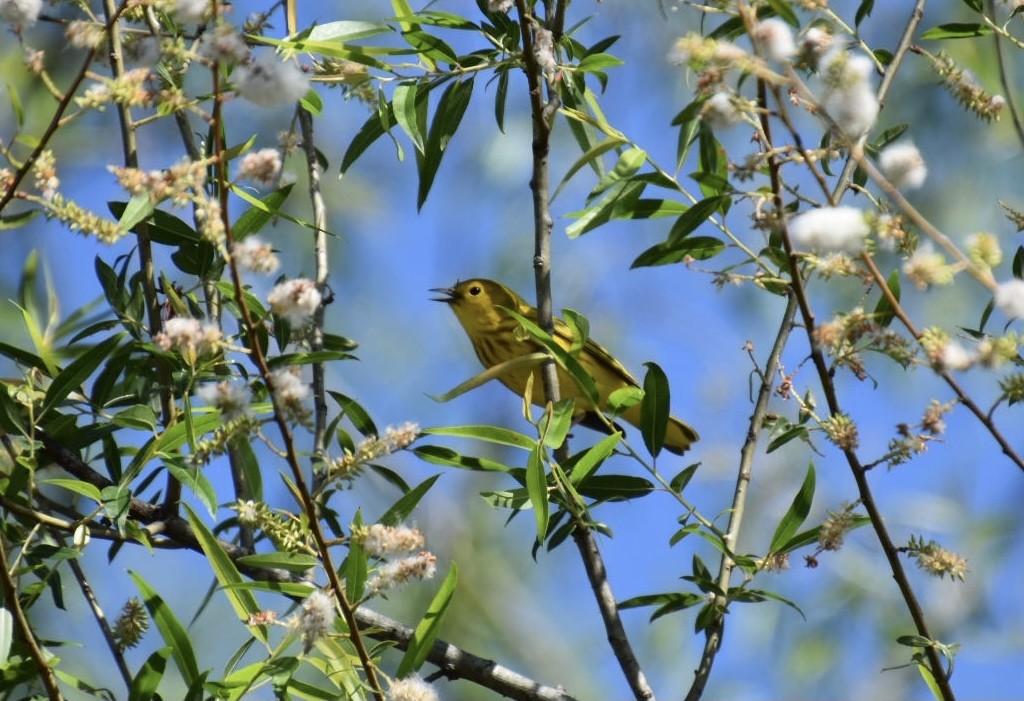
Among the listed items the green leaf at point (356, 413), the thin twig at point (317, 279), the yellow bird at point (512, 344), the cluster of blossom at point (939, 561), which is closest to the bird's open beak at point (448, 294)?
the yellow bird at point (512, 344)

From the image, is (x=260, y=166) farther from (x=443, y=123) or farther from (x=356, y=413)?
(x=443, y=123)

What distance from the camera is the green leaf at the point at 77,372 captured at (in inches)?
81.4

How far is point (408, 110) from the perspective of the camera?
2389 millimetres

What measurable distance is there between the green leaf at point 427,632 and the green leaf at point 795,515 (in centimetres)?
68

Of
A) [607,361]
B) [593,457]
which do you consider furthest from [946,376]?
[607,361]

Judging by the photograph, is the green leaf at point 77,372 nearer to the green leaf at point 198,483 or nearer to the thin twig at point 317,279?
the green leaf at point 198,483

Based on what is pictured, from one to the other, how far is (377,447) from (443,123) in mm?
1221

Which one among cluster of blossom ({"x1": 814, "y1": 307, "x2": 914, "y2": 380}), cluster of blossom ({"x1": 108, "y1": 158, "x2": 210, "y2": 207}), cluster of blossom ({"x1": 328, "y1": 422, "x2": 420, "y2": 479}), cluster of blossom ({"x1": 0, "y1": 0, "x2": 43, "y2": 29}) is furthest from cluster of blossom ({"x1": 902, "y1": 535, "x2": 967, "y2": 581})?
cluster of blossom ({"x1": 0, "y1": 0, "x2": 43, "y2": 29})

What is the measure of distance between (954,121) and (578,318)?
4.94m

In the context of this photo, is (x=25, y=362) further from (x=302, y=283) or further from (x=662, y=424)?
(x=662, y=424)

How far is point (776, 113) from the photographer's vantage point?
4.62 feet

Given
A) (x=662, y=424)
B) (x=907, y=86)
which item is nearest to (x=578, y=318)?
(x=662, y=424)

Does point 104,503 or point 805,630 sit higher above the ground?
point 805,630

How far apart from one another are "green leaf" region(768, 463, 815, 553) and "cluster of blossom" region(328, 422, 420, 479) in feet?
3.38
